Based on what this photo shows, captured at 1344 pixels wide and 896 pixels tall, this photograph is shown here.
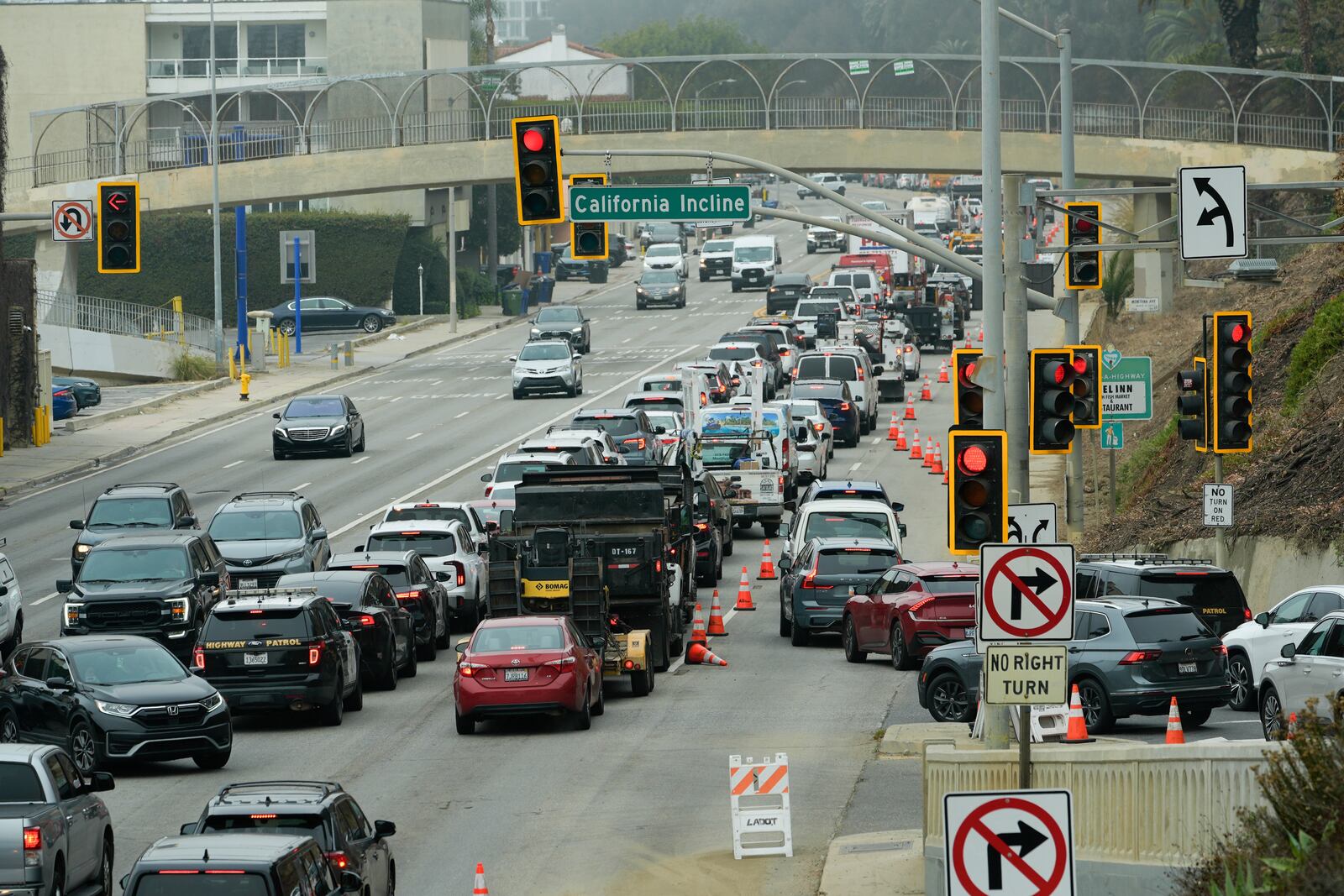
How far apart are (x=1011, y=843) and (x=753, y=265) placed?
85.9 metres

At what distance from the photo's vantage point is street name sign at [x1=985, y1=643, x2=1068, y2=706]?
489 inches

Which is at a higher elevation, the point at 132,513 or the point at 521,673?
the point at 132,513

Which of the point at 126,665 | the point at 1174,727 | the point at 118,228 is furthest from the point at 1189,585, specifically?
the point at 118,228

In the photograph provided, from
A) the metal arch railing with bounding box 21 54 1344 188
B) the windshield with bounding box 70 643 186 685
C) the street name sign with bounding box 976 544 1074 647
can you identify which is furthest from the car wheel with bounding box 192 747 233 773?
the metal arch railing with bounding box 21 54 1344 188

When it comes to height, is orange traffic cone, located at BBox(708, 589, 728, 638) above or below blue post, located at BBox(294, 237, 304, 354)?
below

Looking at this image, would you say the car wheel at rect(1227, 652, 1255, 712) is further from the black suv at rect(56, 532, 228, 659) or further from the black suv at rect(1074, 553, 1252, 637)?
the black suv at rect(56, 532, 228, 659)

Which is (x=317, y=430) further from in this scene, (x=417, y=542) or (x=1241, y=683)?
(x=1241, y=683)

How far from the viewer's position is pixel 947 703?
23.2 metres

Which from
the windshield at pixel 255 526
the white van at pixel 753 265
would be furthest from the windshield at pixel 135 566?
the white van at pixel 753 265

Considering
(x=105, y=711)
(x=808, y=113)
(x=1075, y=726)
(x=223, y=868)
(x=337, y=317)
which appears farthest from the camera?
(x=337, y=317)

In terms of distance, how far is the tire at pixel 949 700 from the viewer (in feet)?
75.8

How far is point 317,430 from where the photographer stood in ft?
163

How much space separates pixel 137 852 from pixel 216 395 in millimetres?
46205

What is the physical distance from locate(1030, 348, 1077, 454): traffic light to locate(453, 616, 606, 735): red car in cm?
675
